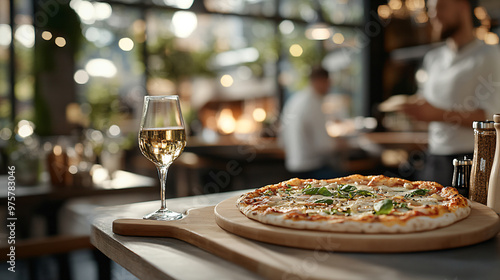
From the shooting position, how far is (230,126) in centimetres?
711

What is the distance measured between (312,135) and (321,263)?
3.83 m

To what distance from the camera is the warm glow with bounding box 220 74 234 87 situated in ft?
26.5

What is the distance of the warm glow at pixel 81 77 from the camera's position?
17.0 ft

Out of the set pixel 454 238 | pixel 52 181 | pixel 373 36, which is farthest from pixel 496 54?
pixel 373 36

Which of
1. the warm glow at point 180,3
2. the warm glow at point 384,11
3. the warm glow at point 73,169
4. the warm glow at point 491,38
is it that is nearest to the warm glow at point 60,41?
the warm glow at point 180,3

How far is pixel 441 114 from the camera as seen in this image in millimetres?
2521

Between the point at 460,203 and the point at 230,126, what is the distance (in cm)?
615

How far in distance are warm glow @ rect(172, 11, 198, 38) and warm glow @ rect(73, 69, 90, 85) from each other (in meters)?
1.45

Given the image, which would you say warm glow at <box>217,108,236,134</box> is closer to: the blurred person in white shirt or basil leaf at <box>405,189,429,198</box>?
the blurred person in white shirt

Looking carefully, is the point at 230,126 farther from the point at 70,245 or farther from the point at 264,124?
the point at 70,245

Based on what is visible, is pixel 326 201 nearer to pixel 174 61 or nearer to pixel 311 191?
pixel 311 191

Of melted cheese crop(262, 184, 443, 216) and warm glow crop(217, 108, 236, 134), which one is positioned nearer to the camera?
melted cheese crop(262, 184, 443, 216)

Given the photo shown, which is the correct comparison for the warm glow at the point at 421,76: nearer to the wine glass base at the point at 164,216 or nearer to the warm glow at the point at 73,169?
the warm glow at the point at 73,169

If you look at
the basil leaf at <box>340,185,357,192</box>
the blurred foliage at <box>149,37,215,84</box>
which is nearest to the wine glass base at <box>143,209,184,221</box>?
the basil leaf at <box>340,185,357,192</box>
